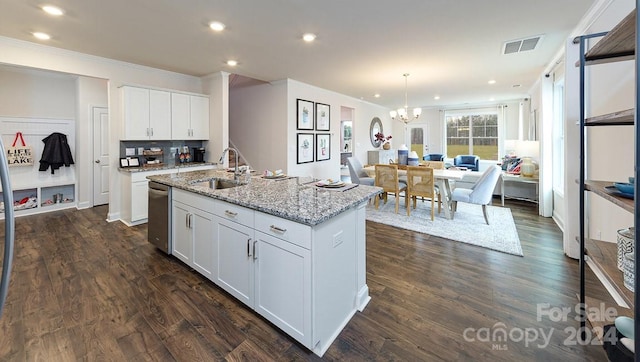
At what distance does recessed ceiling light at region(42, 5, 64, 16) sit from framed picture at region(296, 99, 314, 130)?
12.0ft

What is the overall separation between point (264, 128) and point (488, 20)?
422 cm

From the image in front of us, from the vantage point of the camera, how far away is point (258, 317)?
2.08 meters

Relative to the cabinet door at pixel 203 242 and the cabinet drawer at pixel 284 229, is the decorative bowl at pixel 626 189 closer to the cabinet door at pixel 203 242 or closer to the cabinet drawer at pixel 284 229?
the cabinet drawer at pixel 284 229

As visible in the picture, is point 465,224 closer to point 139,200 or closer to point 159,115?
point 139,200

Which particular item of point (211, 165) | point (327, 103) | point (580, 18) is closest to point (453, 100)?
point (327, 103)

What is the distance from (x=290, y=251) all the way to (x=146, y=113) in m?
3.96

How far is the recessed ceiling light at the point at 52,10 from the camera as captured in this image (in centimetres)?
262

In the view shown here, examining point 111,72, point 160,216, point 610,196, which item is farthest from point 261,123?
point 610,196

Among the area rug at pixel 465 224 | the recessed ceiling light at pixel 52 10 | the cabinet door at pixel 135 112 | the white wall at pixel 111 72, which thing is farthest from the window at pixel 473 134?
the recessed ceiling light at pixel 52 10

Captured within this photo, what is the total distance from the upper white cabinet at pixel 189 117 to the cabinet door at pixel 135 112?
0.41m

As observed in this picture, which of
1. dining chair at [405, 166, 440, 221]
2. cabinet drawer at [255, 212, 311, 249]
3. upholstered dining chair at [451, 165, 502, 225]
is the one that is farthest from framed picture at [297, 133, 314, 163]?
cabinet drawer at [255, 212, 311, 249]

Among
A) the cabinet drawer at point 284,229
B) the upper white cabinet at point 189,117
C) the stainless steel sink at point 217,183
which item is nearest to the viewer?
the cabinet drawer at point 284,229

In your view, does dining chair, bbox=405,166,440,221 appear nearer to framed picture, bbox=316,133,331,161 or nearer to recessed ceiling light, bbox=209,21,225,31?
framed picture, bbox=316,133,331,161

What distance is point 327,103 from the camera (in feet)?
21.9
